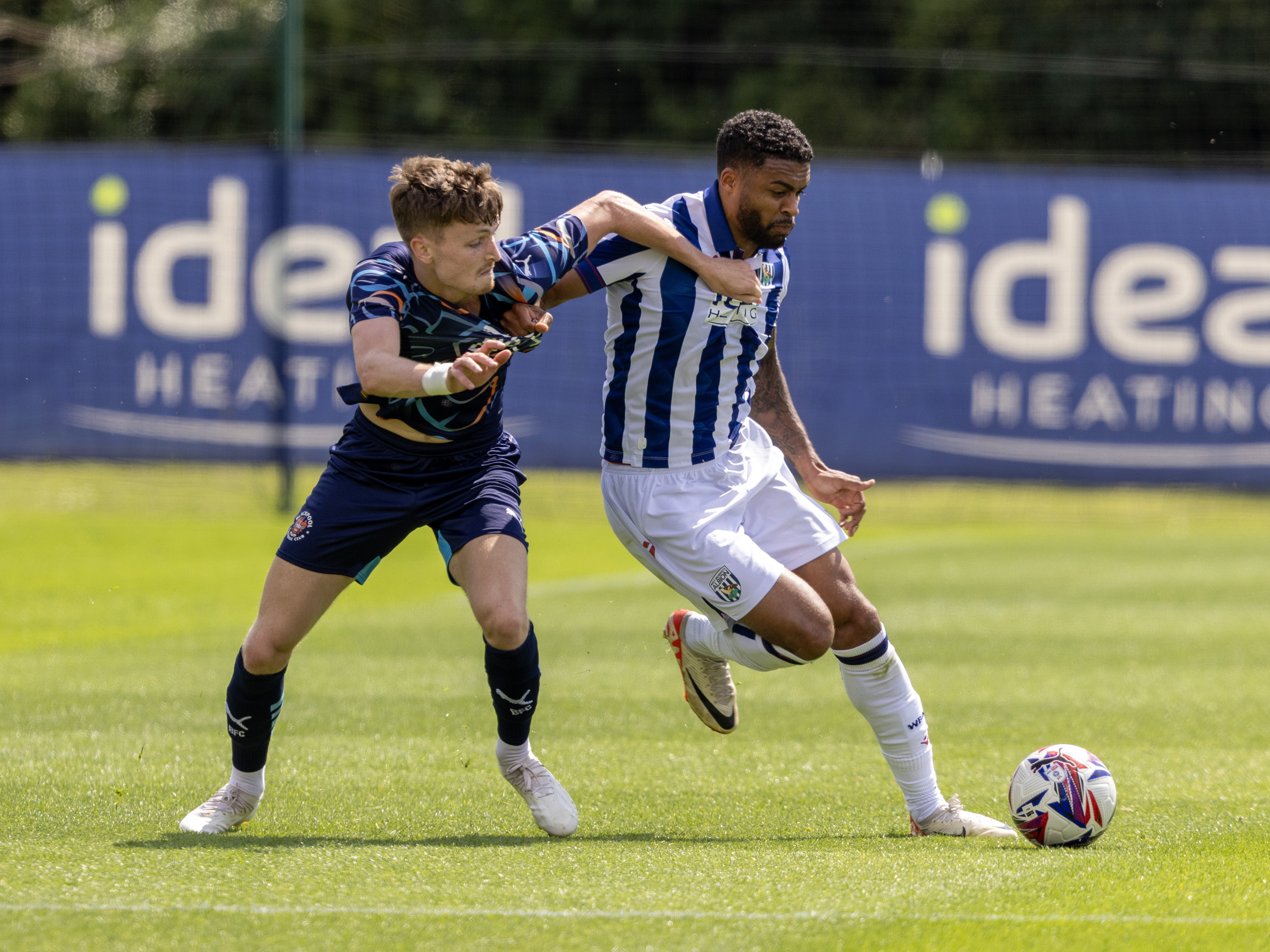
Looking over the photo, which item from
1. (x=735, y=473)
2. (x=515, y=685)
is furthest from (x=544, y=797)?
(x=735, y=473)

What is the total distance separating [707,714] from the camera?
570 centimetres

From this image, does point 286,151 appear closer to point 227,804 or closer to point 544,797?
point 227,804

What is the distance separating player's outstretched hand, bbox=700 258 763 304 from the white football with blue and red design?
1741mm

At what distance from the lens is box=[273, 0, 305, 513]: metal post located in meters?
16.0

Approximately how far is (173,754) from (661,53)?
1717 cm

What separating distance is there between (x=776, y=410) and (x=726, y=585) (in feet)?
2.89

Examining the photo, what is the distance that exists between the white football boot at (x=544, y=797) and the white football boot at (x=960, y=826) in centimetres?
109

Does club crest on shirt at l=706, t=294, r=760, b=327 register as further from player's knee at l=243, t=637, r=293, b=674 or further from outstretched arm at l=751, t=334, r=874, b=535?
player's knee at l=243, t=637, r=293, b=674

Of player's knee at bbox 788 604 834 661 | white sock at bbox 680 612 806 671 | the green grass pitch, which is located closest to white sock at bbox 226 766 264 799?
the green grass pitch

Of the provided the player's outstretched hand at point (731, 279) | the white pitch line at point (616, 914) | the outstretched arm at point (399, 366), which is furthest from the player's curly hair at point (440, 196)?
the white pitch line at point (616, 914)

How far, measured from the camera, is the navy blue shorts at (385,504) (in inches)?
190

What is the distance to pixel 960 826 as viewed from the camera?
4.94 meters

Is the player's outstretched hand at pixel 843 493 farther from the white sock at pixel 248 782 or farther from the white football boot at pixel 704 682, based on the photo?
the white sock at pixel 248 782

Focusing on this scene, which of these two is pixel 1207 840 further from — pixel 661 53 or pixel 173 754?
pixel 661 53
